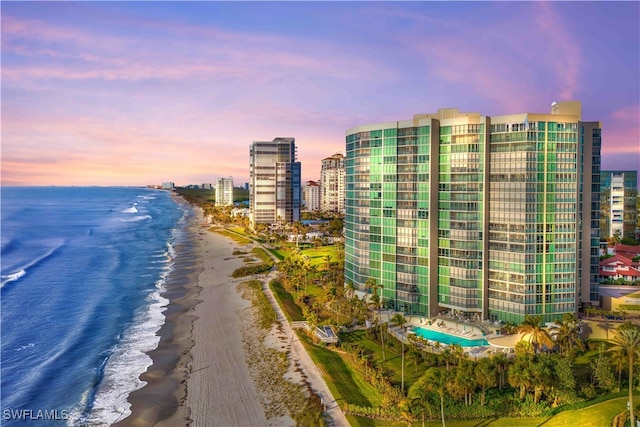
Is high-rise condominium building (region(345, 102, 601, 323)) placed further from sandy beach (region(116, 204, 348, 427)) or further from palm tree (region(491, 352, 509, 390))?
sandy beach (region(116, 204, 348, 427))

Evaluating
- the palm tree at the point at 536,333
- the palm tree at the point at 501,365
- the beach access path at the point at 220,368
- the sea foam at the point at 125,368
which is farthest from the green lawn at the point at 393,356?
the sea foam at the point at 125,368

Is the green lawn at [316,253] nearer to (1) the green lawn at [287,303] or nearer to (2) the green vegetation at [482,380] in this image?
(1) the green lawn at [287,303]

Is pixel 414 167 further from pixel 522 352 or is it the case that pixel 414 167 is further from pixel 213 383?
pixel 213 383

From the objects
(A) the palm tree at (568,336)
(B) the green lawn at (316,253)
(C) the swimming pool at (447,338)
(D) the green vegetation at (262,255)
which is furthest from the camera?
(D) the green vegetation at (262,255)

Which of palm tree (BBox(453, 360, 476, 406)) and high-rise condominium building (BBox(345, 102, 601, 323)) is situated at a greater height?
high-rise condominium building (BBox(345, 102, 601, 323))

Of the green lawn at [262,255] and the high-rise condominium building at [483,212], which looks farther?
the green lawn at [262,255]

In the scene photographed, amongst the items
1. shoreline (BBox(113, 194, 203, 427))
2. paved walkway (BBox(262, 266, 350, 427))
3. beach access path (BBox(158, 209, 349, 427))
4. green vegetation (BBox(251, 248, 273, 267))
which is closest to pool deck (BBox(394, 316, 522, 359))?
paved walkway (BBox(262, 266, 350, 427))

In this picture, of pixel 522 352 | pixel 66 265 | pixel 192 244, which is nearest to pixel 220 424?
pixel 522 352

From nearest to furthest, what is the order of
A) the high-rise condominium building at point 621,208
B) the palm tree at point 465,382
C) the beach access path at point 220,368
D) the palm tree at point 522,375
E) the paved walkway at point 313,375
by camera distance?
1. the palm tree at point 465,382
2. the palm tree at point 522,375
3. the paved walkway at point 313,375
4. the beach access path at point 220,368
5. the high-rise condominium building at point 621,208

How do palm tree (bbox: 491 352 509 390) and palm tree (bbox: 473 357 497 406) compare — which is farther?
palm tree (bbox: 491 352 509 390)
